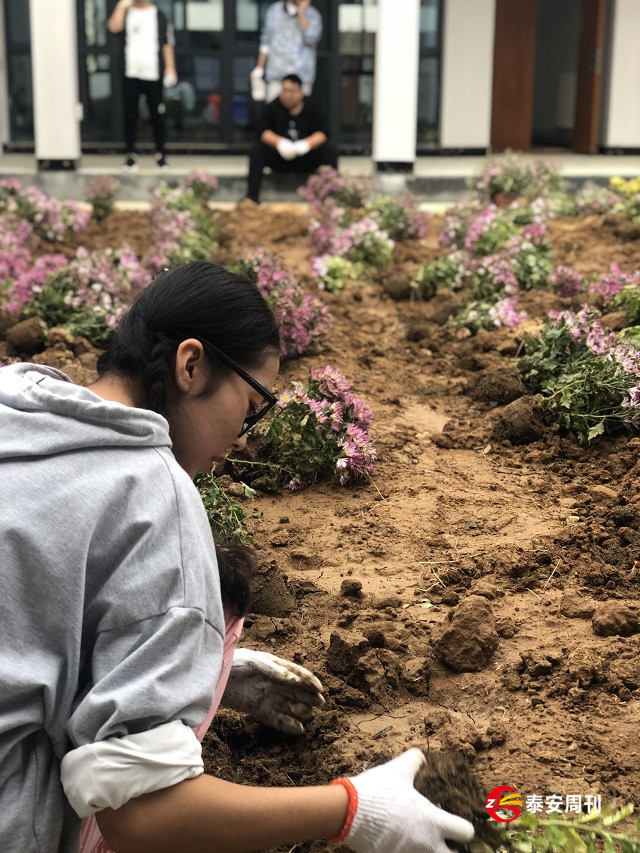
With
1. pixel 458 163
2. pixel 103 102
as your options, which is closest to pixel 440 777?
pixel 458 163

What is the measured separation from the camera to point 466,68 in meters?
14.9

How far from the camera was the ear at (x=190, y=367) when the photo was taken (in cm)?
194

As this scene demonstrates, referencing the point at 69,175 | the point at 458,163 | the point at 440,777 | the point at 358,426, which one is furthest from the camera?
the point at 458,163

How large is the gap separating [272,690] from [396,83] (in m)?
11.3

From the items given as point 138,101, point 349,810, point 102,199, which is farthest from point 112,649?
point 138,101

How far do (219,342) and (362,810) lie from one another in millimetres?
828

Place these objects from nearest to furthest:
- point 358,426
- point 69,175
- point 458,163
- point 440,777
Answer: point 440,777 → point 358,426 → point 69,175 → point 458,163

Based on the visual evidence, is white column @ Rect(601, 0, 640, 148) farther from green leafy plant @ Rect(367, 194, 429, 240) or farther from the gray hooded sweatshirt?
the gray hooded sweatshirt

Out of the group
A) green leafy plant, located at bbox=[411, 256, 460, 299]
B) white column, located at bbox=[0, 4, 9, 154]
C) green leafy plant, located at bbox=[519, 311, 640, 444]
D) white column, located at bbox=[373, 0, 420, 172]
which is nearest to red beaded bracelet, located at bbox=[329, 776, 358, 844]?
green leafy plant, located at bbox=[519, 311, 640, 444]

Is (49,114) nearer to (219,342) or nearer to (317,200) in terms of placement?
(317,200)

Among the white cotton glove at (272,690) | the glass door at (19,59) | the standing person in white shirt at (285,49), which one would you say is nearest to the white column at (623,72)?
the standing person in white shirt at (285,49)

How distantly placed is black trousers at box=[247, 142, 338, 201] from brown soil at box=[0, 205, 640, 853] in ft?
20.7

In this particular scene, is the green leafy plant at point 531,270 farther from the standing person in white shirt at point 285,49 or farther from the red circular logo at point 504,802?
the standing person in white shirt at point 285,49

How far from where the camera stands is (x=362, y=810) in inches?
75.7
